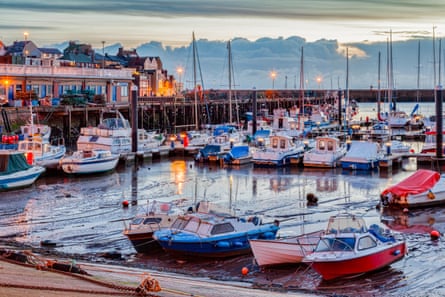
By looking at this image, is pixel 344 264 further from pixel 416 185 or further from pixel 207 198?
pixel 207 198

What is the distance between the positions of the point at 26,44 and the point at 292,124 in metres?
41.7

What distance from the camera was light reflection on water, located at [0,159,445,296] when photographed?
2433 centimetres

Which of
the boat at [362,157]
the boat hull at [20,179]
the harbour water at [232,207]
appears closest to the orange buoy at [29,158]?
the harbour water at [232,207]

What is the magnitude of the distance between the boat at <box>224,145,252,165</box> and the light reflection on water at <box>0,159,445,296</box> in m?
1.41

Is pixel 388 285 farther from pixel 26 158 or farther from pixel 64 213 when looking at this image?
pixel 26 158

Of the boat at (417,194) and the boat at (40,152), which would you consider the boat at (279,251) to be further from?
the boat at (40,152)

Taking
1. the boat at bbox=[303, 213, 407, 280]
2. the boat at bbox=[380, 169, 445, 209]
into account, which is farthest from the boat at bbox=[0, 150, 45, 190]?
the boat at bbox=[303, 213, 407, 280]

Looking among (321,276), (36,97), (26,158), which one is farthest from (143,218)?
(36,97)

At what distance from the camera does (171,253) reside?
75.0 feet

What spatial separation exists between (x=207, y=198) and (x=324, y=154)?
1499cm

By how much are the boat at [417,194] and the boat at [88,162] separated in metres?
18.8

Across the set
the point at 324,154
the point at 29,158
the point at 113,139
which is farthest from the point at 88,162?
the point at 324,154

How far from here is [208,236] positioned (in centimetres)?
2258

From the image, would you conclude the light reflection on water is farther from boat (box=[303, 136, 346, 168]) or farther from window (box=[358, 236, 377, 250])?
boat (box=[303, 136, 346, 168])
